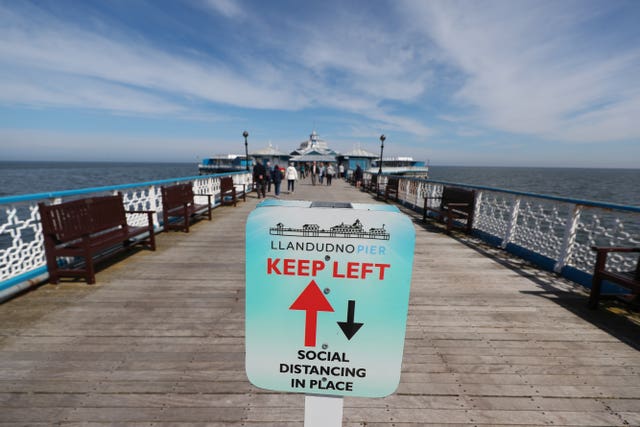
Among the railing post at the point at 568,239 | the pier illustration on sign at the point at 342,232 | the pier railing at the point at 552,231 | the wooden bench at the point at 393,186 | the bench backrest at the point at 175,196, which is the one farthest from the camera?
the wooden bench at the point at 393,186

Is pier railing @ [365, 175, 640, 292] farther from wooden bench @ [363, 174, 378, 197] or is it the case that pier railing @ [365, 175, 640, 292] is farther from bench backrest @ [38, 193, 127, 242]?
wooden bench @ [363, 174, 378, 197]

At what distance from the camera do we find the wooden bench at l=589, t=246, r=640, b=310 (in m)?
3.15

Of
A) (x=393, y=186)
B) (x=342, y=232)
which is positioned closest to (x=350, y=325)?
(x=342, y=232)

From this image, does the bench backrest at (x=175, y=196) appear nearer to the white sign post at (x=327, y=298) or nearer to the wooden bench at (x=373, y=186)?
the white sign post at (x=327, y=298)

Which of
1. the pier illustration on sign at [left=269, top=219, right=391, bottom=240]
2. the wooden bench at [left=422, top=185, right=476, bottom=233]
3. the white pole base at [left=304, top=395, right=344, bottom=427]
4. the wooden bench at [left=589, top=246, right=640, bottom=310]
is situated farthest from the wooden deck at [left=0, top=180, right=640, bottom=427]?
the wooden bench at [left=422, top=185, right=476, bottom=233]

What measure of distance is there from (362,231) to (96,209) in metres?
4.87

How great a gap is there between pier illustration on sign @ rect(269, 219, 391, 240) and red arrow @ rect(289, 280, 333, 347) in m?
0.18

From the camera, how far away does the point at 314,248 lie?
1.01m

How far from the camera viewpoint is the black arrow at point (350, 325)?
3.38 feet

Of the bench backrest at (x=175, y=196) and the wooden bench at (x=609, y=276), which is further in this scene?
the bench backrest at (x=175, y=196)

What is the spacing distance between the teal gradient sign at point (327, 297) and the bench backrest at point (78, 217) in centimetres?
411

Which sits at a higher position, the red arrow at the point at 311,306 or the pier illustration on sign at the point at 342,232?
the pier illustration on sign at the point at 342,232

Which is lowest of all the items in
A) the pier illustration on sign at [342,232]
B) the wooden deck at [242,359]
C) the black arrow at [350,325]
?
the wooden deck at [242,359]

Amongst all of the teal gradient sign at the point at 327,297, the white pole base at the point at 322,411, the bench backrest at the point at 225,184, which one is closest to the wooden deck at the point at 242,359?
the white pole base at the point at 322,411
